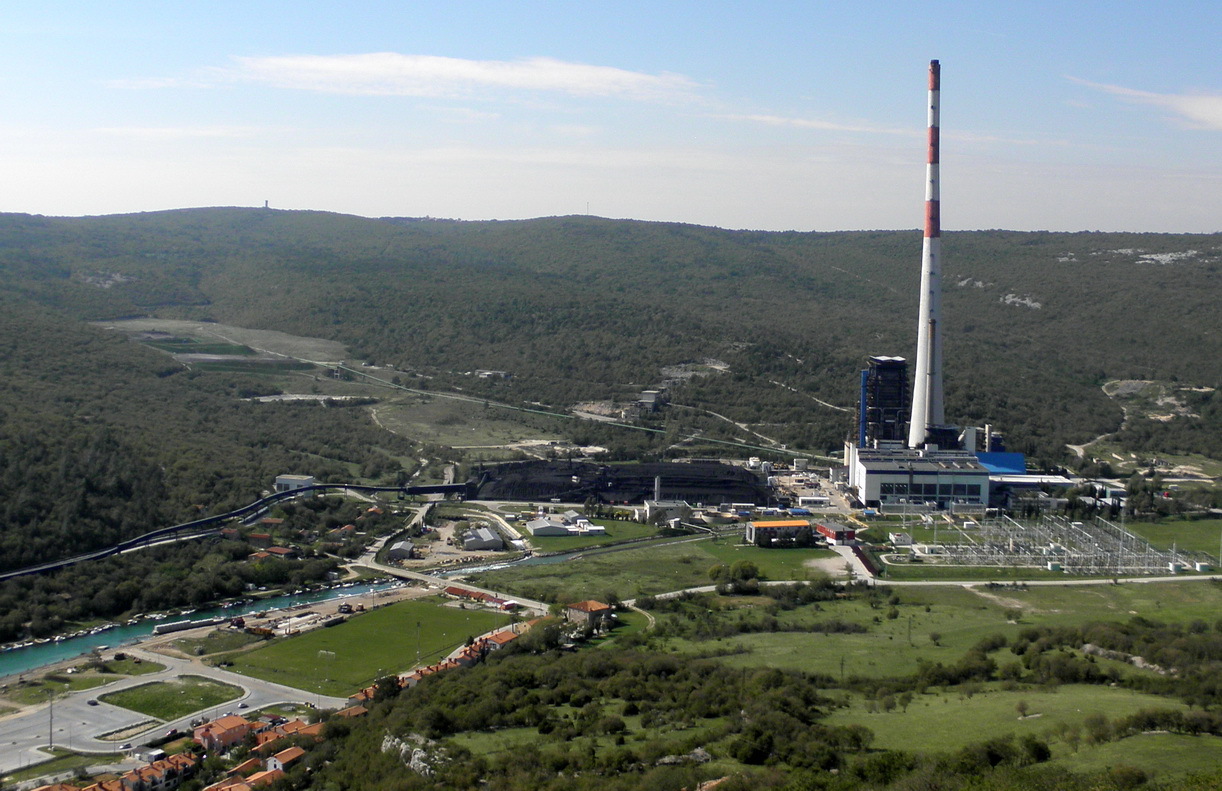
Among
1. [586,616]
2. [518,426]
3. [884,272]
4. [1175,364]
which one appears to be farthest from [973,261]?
[586,616]

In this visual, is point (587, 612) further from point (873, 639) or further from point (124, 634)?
point (124, 634)

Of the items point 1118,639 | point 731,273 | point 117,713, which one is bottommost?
point 117,713

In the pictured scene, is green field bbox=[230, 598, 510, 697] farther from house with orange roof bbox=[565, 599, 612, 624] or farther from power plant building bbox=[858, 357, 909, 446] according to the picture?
power plant building bbox=[858, 357, 909, 446]

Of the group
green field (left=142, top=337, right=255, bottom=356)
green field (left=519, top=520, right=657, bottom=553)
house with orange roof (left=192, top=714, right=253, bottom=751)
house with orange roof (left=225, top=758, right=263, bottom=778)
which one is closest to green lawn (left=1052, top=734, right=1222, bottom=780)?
house with orange roof (left=225, top=758, right=263, bottom=778)

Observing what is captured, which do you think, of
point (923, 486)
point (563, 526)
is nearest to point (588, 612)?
point (563, 526)

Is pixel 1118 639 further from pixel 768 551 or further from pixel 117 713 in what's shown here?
pixel 117 713

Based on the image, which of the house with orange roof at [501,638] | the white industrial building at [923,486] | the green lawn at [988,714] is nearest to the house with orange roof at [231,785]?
the house with orange roof at [501,638]
